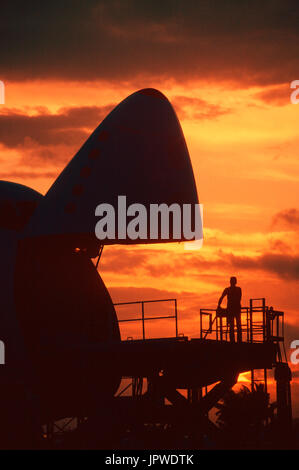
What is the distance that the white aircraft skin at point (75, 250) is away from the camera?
36.2 m

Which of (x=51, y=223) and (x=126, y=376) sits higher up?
(x=51, y=223)

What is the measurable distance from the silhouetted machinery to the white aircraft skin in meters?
0.04

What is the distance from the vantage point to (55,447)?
1442 inches

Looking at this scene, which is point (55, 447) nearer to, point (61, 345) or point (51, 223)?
point (61, 345)

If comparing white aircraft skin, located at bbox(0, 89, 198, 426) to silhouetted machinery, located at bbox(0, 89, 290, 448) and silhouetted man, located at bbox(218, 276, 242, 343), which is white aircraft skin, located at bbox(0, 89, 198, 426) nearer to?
silhouetted machinery, located at bbox(0, 89, 290, 448)

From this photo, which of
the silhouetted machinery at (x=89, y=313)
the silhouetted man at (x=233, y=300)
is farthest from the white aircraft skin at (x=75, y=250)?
the silhouetted man at (x=233, y=300)

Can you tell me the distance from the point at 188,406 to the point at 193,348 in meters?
3.60

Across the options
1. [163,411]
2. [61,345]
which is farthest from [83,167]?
[163,411]

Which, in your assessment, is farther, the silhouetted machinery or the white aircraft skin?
the white aircraft skin

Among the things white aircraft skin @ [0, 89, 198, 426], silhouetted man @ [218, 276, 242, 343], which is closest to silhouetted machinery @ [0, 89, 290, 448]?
white aircraft skin @ [0, 89, 198, 426]

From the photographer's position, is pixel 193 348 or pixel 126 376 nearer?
pixel 193 348

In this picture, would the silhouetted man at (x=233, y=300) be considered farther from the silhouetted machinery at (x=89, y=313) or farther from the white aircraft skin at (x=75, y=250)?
the white aircraft skin at (x=75, y=250)

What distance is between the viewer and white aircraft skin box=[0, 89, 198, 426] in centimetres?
3616

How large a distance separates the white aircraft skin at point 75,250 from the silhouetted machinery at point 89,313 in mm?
38
